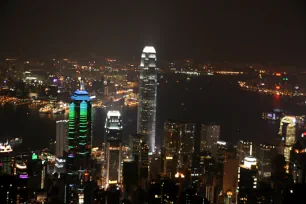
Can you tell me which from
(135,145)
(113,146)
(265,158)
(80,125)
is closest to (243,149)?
(265,158)

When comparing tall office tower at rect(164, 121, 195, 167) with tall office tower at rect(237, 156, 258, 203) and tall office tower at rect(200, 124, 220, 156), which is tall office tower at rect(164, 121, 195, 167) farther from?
tall office tower at rect(237, 156, 258, 203)

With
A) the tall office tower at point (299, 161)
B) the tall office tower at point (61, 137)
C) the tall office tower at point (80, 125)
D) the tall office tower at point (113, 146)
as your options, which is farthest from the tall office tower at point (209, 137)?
the tall office tower at point (61, 137)

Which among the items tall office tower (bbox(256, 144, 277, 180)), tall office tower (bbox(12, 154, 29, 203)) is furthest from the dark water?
tall office tower (bbox(12, 154, 29, 203))

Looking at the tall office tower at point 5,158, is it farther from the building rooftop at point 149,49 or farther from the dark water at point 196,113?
the building rooftop at point 149,49

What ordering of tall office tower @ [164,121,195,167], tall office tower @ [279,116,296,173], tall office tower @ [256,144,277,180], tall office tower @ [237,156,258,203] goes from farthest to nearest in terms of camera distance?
tall office tower @ [164,121,195,167]
tall office tower @ [279,116,296,173]
tall office tower @ [256,144,277,180]
tall office tower @ [237,156,258,203]

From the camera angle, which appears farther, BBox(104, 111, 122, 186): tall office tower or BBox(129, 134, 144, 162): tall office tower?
BBox(129, 134, 144, 162): tall office tower

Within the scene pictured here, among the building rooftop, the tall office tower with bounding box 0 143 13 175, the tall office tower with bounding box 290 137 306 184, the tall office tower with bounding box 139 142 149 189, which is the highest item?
the building rooftop

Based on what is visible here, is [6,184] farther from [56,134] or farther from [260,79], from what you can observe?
[260,79]
